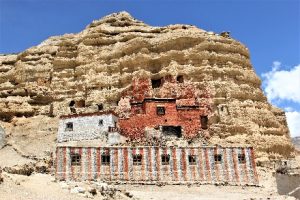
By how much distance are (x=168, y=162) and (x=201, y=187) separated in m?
3.26

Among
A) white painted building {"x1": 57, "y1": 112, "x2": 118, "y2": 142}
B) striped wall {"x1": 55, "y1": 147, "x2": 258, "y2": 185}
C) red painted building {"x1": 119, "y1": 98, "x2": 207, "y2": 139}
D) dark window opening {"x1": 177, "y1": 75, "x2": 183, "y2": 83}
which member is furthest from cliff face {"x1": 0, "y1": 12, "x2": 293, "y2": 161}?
striped wall {"x1": 55, "y1": 147, "x2": 258, "y2": 185}

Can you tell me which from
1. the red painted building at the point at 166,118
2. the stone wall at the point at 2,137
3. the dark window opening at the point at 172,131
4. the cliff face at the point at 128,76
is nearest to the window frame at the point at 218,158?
the cliff face at the point at 128,76

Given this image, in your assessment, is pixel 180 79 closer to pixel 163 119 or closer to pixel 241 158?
pixel 163 119

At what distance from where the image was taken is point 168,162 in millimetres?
38000

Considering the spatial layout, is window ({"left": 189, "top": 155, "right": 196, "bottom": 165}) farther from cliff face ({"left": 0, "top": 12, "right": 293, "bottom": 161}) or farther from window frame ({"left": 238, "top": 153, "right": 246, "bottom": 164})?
cliff face ({"left": 0, "top": 12, "right": 293, "bottom": 161})

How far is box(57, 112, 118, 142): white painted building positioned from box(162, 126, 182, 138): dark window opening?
15.9 feet

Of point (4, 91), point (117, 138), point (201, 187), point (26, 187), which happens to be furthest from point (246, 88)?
point (26, 187)

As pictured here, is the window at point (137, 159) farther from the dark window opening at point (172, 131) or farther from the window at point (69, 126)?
the window at point (69, 126)

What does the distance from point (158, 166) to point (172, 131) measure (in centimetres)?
1102

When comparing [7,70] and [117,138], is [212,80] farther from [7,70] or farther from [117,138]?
[7,70]

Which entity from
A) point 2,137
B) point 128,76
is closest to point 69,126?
point 2,137

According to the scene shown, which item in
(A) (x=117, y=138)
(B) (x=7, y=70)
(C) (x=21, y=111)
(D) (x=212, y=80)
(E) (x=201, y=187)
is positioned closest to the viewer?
(E) (x=201, y=187)

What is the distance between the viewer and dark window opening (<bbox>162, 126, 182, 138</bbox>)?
48344mm

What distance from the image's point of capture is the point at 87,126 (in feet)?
156
